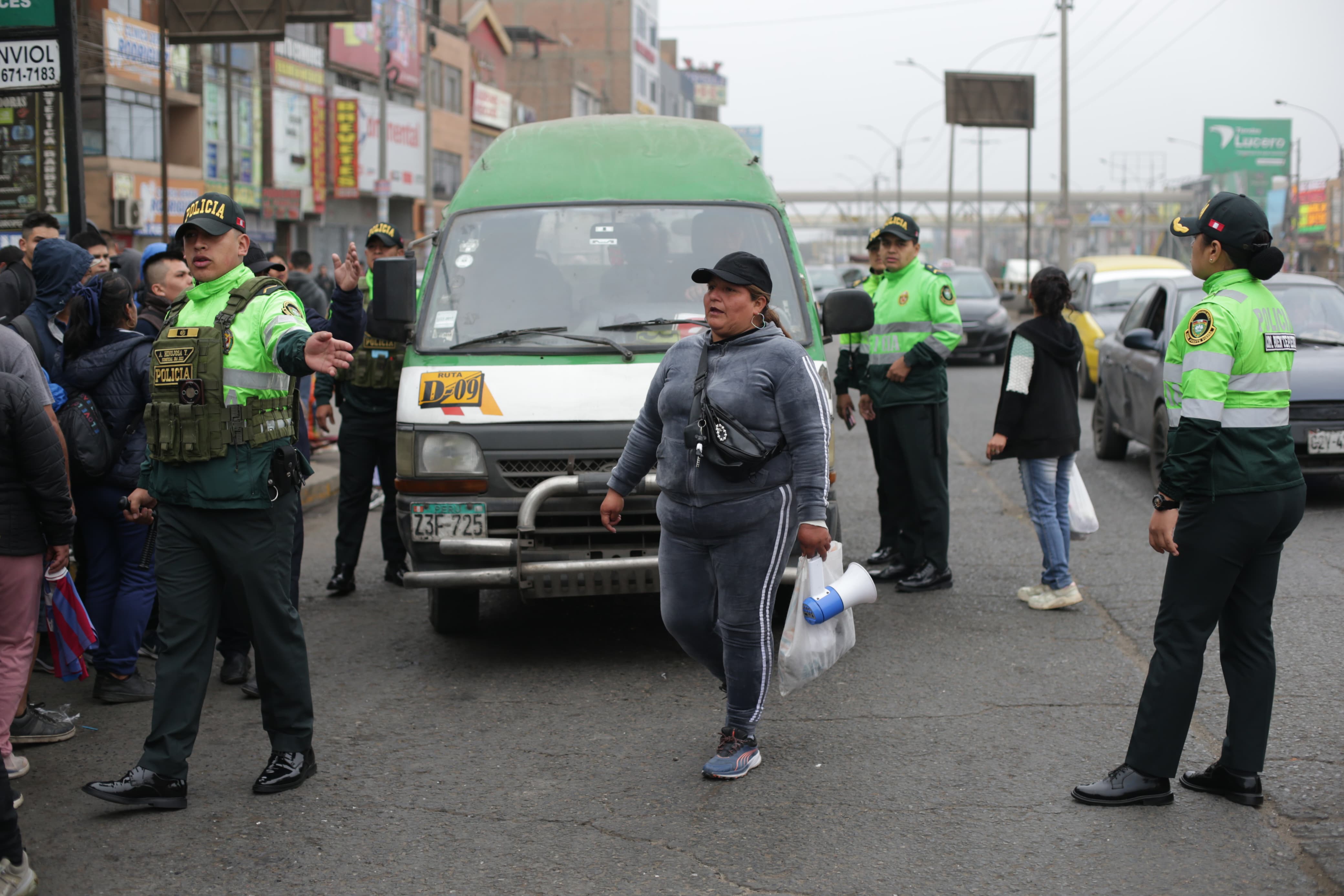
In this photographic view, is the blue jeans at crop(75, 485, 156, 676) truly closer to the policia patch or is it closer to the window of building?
the policia patch

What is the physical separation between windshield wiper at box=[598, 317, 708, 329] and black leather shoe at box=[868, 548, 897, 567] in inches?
95.0

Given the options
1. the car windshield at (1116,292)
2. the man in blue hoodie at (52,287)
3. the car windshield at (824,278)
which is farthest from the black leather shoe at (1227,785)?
the car windshield at (824,278)

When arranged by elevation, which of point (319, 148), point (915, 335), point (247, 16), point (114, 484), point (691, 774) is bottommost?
point (691, 774)

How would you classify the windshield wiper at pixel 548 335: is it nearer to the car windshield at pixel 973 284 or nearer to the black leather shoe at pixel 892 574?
the black leather shoe at pixel 892 574

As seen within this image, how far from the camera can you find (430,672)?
20.4 feet

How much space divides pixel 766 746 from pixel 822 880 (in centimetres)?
122

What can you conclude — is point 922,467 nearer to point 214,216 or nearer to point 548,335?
point 548,335

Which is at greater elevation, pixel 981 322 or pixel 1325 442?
pixel 981 322

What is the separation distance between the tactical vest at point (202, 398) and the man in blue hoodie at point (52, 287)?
1.54m

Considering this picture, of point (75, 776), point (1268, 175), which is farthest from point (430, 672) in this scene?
point (1268, 175)

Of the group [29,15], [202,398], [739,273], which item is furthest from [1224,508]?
[29,15]

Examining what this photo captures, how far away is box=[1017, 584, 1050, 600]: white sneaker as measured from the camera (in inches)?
286

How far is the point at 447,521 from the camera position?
602 cm

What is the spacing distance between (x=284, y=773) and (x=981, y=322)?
1945 centimetres
